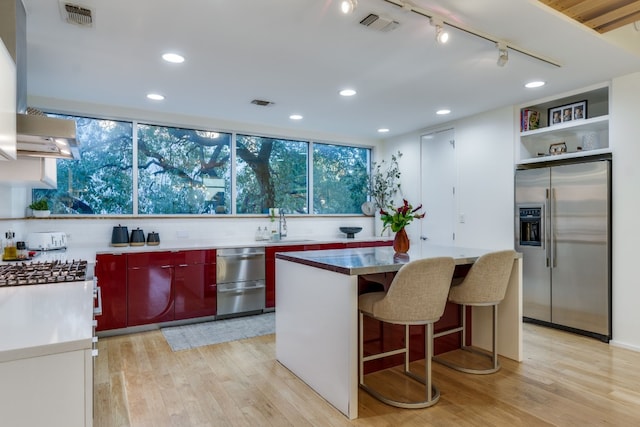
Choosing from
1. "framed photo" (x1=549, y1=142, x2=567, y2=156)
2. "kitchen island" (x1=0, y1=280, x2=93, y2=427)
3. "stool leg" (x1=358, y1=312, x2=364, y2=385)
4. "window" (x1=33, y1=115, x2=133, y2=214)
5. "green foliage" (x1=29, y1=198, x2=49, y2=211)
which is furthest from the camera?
"window" (x1=33, y1=115, x2=133, y2=214)

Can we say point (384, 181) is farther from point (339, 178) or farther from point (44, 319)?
point (44, 319)

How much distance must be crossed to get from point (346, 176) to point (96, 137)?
350cm

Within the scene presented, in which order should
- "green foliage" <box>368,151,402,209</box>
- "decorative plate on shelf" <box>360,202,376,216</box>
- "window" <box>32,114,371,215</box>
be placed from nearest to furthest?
"window" <box>32,114,371,215</box> < "green foliage" <box>368,151,402,209</box> < "decorative plate on shelf" <box>360,202,376,216</box>

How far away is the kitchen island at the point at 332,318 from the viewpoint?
7.46 feet

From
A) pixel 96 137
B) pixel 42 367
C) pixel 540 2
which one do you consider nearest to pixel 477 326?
pixel 540 2

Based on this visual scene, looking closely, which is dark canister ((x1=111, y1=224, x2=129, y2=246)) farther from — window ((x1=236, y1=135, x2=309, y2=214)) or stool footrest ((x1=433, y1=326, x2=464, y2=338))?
stool footrest ((x1=433, y1=326, x2=464, y2=338))

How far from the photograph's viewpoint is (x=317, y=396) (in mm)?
2525

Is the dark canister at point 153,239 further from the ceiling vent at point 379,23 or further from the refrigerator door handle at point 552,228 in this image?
the refrigerator door handle at point 552,228

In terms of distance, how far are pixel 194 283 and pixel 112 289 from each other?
791 mm

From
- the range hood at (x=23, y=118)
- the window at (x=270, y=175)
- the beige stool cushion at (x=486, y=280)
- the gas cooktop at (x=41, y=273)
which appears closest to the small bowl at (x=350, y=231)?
the window at (x=270, y=175)

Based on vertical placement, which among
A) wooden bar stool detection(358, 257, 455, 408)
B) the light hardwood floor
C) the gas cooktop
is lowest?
the light hardwood floor

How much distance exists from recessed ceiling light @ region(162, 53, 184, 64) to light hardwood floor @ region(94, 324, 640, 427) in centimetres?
244

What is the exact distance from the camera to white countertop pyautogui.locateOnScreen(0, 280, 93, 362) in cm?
98

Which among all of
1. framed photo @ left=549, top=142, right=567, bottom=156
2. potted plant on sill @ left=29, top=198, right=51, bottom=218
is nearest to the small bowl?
framed photo @ left=549, top=142, right=567, bottom=156
